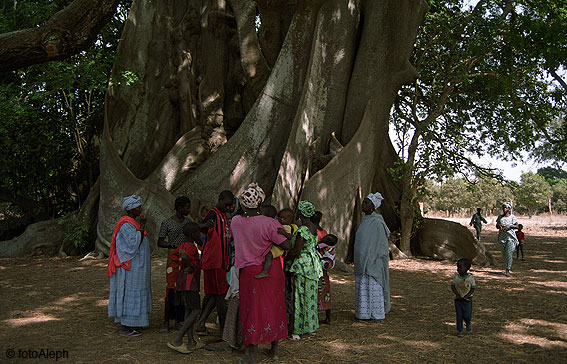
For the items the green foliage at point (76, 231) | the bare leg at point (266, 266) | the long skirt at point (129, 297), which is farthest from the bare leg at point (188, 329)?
the green foliage at point (76, 231)

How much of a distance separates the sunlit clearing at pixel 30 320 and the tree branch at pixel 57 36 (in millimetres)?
2900

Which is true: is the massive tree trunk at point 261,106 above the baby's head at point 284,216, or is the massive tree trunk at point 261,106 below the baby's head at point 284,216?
above

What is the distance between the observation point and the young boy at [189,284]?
4.49 meters

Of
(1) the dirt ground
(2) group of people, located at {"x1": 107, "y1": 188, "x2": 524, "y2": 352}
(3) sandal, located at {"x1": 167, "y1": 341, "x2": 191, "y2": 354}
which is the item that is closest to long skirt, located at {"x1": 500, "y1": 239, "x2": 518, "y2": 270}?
(1) the dirt ground

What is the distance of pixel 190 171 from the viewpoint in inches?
431

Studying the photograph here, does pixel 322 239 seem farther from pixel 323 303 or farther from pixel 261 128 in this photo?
pixel 261 128

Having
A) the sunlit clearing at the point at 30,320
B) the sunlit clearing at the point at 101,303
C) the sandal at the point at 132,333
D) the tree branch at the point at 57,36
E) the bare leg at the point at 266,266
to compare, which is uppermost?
the tree branch at the point at 57,36

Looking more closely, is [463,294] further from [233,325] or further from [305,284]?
[233,325]

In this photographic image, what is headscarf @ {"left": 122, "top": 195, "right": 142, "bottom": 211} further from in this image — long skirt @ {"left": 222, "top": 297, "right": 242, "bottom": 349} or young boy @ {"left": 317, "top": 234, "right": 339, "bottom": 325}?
young boy @ {"left": 317, "top": 234, "right": 339, "bottom": 325}

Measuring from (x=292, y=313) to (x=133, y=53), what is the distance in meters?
8.99

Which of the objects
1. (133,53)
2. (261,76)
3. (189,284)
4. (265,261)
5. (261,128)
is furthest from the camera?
(133,53)

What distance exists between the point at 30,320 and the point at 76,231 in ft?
18.9

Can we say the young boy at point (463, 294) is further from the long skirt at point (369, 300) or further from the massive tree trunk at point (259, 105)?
the massive tree trunk at point (259, 105)

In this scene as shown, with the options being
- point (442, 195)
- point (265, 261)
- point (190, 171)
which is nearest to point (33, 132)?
point (190, 171)
